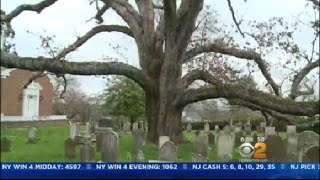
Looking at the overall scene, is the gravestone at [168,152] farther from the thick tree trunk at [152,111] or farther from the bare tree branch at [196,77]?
the bare tree branch at [196,77]

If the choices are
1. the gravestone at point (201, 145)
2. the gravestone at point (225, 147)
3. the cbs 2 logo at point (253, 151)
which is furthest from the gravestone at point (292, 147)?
the gravestone at point (201, 145)

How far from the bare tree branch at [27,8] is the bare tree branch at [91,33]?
90 centimetres

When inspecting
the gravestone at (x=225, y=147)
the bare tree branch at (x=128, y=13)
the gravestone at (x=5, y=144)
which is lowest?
the gravestone at (x=225, y=147)

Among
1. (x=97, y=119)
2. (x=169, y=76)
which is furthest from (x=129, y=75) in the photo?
(x=97, y=119)

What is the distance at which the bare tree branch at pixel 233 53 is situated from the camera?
Answer: 33.8 feet

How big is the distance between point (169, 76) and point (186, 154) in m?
2.62

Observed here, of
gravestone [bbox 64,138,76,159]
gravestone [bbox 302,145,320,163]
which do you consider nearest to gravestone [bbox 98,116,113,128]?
gravestone [bbox 64,138,76,159]

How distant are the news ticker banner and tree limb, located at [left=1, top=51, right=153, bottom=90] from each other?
127 inches

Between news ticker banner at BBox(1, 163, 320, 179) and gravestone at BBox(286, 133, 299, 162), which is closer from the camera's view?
news ticker banner at BBox(1, 163, 320, 179)

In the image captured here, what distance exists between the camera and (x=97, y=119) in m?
7.11

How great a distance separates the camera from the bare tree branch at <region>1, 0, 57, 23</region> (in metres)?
6.43

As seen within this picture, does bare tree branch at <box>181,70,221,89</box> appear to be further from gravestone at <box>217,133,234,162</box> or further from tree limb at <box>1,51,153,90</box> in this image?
gravestone at <box>217,133,234,162</box>

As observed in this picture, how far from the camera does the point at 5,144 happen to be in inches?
182

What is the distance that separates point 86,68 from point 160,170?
182 inches
